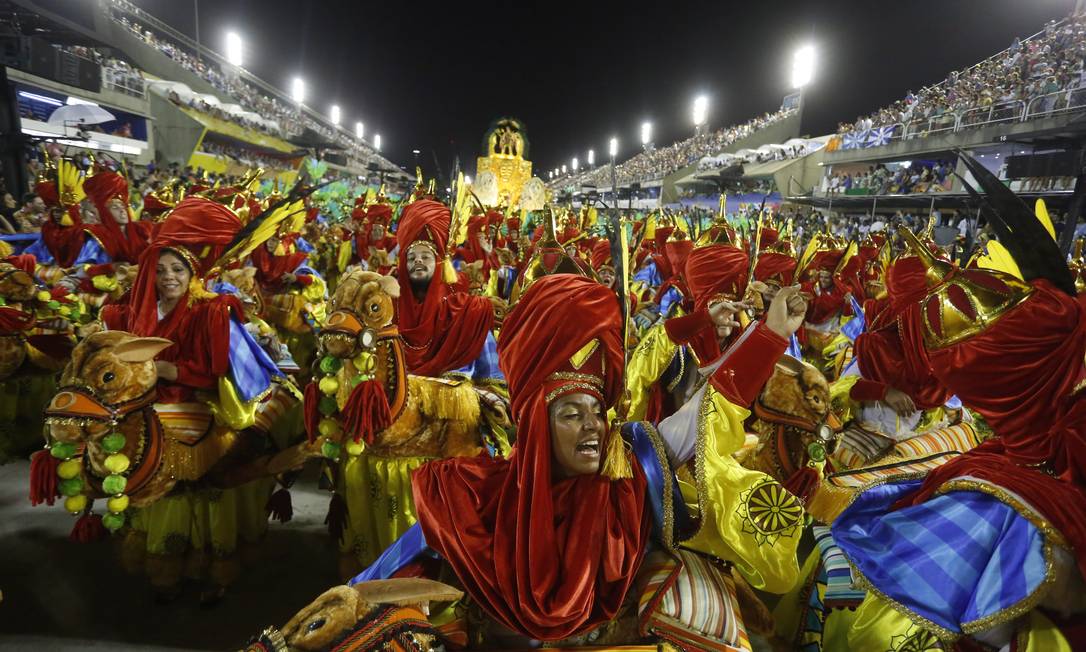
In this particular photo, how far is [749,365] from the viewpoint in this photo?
167cm

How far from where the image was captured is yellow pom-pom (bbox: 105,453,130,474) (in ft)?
8.95

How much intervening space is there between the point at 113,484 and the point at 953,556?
3.55 m

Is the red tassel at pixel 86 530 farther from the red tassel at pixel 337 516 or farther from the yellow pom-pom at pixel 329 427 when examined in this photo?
the yellow pom-pom at pixel 329 427

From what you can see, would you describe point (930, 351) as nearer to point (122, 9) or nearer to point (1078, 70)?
point (1078, 70)

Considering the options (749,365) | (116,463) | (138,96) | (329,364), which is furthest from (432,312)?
(138,96)

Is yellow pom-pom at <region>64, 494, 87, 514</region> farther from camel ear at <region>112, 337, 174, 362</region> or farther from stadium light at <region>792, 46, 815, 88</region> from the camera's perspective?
stadium light at <region>792, 46, 815, 88</region>

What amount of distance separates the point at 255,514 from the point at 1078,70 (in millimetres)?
23160

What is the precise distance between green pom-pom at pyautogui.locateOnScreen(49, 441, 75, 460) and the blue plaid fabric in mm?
3361

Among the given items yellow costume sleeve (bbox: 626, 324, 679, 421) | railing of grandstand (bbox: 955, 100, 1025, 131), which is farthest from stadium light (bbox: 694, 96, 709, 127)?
yellow costume sleeve (bbox: 626, 324, 679, 421)

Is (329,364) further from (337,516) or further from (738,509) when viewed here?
(738,509)

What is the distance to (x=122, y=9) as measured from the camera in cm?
3509

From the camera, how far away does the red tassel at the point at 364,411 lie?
302 cm

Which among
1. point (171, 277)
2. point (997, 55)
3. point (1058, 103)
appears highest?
point (997, 55)

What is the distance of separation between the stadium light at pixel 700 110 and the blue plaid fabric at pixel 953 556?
221ft
